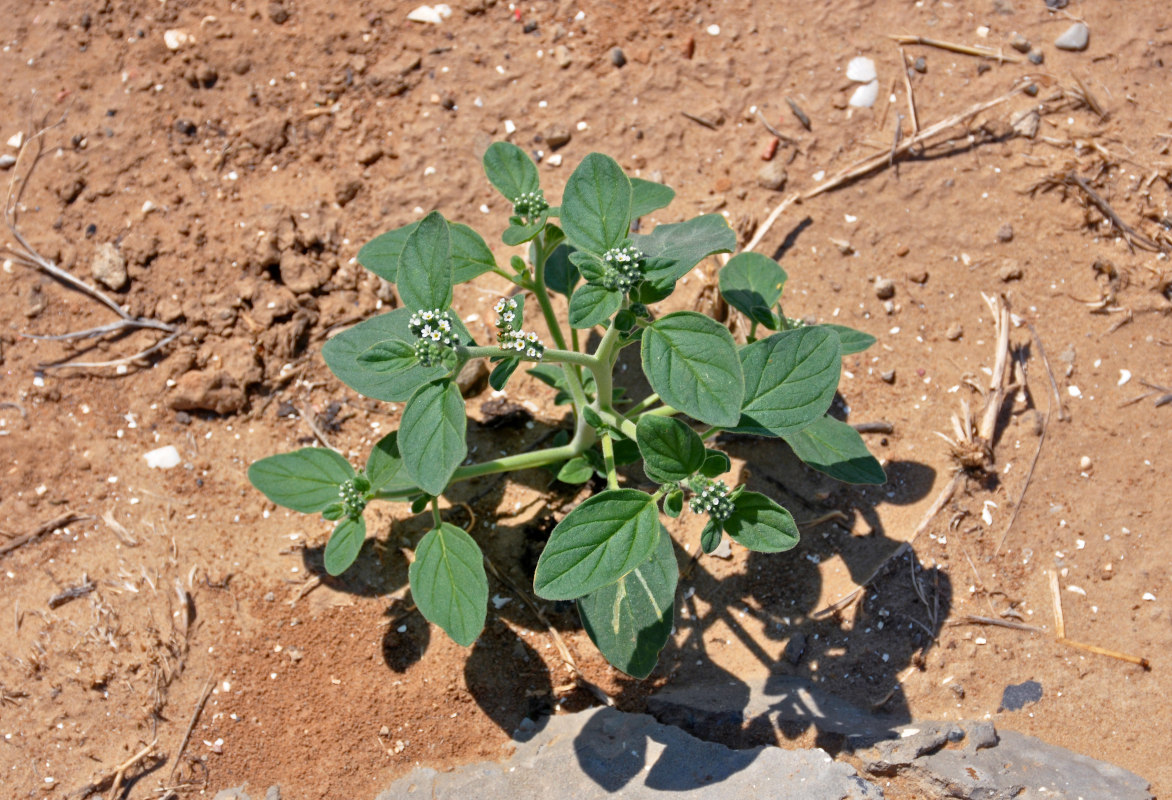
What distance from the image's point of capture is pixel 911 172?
4320mm

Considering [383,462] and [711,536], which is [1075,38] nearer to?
[711,536]

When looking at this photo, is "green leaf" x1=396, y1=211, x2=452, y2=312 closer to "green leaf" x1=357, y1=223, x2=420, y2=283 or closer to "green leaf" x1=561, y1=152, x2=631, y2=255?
"green leaf" x1=561, y1=152, x2=631, y2=255

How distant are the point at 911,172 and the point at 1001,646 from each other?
2.40 meters

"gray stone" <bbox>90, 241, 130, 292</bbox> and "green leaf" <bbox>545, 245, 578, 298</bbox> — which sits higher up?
"gray stone" <bbox>90, 241, 130, 292</bbox>

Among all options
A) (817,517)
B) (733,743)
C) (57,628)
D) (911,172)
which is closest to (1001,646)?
(817,517)

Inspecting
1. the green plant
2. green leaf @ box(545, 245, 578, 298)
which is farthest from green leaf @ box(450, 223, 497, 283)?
green leaf @ box(545, 245, 578, 298)

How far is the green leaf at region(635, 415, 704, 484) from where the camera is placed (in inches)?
104

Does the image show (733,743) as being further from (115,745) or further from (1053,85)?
(1053,85)

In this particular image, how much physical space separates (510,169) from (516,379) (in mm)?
1124

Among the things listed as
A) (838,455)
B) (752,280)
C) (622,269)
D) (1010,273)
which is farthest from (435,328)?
(1010,273)

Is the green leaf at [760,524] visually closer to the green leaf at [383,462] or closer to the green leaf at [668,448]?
the green leaf at [668,448]

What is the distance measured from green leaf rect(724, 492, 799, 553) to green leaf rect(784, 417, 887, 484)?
492mm

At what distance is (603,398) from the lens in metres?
3.23

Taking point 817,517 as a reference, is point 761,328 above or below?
above
